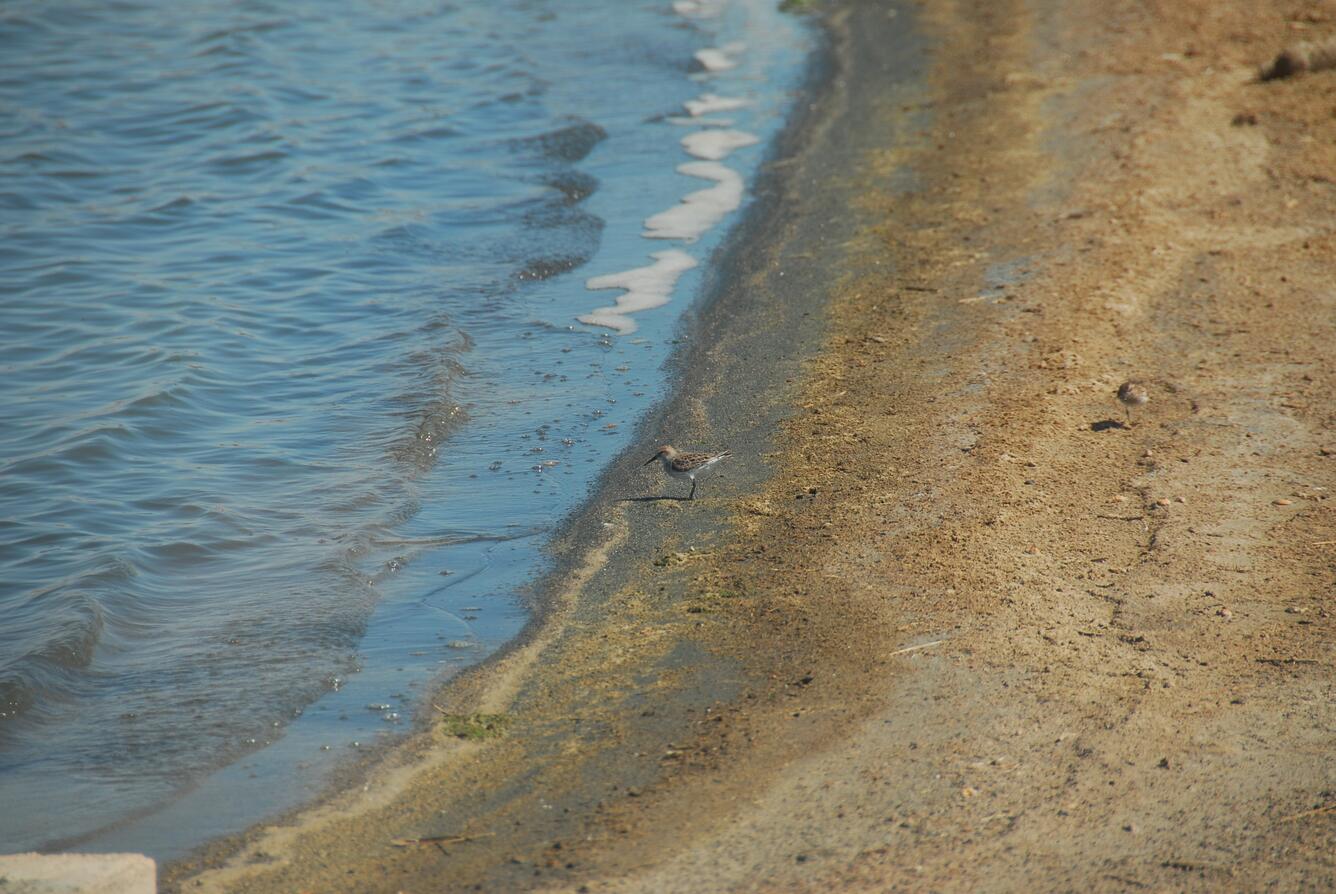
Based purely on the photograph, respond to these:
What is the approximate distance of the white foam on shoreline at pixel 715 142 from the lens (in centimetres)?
1271

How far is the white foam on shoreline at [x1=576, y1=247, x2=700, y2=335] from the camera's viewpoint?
8.88m

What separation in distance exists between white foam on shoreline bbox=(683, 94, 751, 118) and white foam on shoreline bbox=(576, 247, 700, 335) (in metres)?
4.79

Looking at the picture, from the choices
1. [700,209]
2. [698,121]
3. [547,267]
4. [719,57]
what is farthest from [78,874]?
[719,57]

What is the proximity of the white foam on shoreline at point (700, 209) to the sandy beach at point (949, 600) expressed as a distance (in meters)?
0.98

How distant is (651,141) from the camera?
13.3 meters

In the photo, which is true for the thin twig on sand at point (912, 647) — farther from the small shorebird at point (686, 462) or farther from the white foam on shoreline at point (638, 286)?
the white foam on shoreline at point (638, 286)

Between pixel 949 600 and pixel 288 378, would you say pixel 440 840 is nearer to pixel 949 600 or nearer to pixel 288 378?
pixel 949 600

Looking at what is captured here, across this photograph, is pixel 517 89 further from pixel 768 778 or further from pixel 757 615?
pixel 768 778

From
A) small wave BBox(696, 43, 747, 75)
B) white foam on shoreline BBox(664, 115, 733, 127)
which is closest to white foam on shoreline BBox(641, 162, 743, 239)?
Result: white foam on shoreline BBox(664, 115, 733, 127)

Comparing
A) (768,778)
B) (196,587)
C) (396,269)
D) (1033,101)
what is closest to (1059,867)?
(768,778)

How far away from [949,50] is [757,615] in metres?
11.7

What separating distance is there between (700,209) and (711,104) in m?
4.08

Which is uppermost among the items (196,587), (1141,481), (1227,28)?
(1227,28)

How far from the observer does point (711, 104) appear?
14.6m
